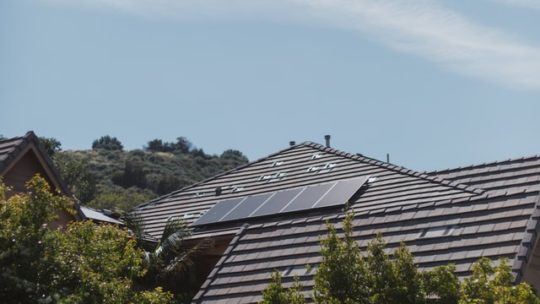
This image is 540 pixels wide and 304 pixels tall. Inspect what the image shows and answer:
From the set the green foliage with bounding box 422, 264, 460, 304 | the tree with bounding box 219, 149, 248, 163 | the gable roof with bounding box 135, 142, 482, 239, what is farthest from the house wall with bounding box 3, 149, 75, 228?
the tree with bounding box 219, 149, 248, 163

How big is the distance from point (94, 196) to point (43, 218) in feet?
159

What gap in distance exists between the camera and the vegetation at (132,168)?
58.7 metres

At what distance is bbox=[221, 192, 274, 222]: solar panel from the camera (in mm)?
24391

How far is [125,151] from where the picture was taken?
87188mm

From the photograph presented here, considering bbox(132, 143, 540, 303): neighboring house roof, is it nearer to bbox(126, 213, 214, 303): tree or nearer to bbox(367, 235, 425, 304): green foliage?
bbox(126, 213, 214, 303): tree

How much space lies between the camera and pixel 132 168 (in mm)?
73188

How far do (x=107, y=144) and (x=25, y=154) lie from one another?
72.9 meters

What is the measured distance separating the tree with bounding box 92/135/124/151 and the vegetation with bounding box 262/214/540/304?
77.9 meters

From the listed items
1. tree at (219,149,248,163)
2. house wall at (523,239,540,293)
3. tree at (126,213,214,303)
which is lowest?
house wall at (523,239,540,293)

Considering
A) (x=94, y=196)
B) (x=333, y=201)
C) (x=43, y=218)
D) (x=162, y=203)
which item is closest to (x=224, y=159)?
(x=94, y=196)

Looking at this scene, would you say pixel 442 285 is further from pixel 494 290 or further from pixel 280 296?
pixel 280 296

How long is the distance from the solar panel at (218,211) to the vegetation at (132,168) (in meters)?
26.0

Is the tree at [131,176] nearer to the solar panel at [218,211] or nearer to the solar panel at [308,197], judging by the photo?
the solar panel at [218,211]

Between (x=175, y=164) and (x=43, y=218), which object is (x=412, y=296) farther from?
(x=175, y=164)
